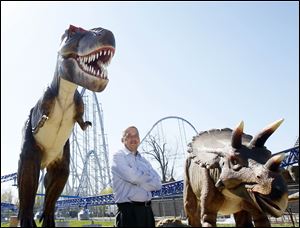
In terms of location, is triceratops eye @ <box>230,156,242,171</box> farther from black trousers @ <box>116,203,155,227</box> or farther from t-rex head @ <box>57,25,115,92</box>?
t-rex head @ <box>57,25,115,92</box>

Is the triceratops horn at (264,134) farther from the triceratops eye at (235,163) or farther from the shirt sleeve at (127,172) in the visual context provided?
the shirt sleeve at (127,172)

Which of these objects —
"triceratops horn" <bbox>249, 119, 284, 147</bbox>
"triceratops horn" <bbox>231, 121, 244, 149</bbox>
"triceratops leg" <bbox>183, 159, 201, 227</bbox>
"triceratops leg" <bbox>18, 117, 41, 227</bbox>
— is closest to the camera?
"triceratops leg" <bbox>18, 117, 41, 227</bbox>

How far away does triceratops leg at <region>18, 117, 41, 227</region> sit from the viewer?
192 cm

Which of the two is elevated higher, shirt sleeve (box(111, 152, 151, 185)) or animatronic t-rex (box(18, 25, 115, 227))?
animatronic t-rex (box(18, 25, 115, 227))

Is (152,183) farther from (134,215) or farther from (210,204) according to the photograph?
(210,204)

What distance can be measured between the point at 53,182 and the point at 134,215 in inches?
25.1

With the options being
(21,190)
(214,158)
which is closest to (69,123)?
(21,190)

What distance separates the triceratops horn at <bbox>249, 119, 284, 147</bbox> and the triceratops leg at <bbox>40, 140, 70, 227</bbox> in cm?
134

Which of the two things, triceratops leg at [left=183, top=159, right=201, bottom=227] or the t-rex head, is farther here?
triceratops leg at [left=183, top=159, right=201, bottom=227]

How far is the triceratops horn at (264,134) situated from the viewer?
202cm

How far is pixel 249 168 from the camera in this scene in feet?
6.45

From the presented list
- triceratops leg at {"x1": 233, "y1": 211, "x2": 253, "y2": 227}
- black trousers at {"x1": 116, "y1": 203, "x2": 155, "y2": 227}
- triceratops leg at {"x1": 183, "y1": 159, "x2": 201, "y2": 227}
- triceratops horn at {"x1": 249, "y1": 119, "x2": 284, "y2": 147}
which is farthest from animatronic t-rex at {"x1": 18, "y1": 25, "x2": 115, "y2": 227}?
triceratops leg at {"x1": 233, "y1": 211, "x2": 253, "y2": 227}

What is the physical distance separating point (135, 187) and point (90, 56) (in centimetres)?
91

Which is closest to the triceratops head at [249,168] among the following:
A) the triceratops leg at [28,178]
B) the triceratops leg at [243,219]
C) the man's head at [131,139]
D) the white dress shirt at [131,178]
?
the triceratops leg at [243,219]
